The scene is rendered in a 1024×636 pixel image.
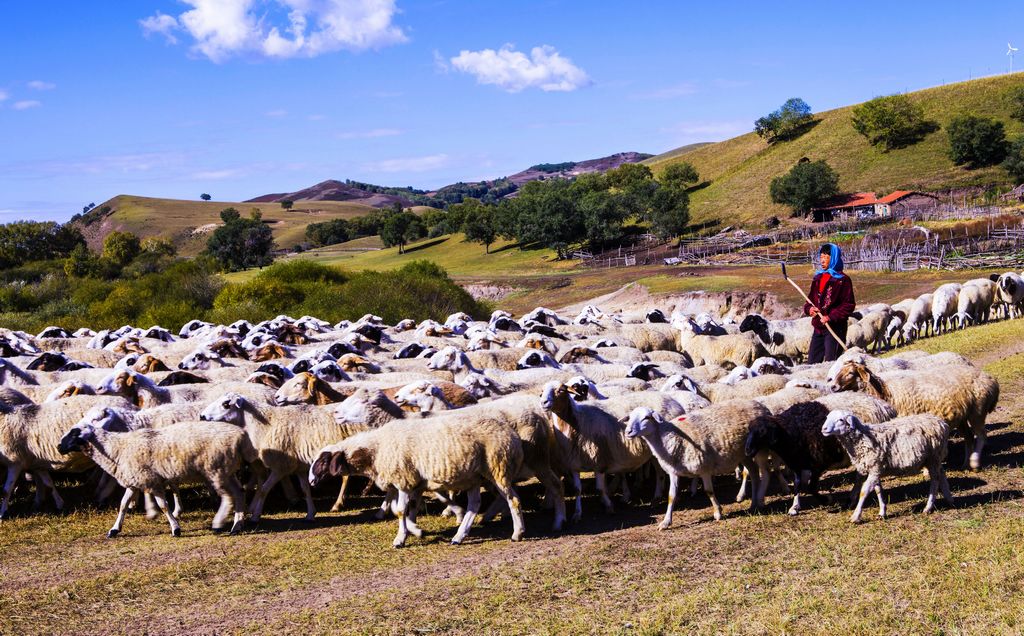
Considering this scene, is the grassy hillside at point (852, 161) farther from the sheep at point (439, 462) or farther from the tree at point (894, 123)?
the sheep at point (439, 462)

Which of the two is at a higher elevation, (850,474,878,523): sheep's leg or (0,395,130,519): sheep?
(0,395,130,519): sheep

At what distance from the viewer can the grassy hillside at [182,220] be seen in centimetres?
15262

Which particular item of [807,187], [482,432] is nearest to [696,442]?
[482,432]

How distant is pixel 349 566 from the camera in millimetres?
9461

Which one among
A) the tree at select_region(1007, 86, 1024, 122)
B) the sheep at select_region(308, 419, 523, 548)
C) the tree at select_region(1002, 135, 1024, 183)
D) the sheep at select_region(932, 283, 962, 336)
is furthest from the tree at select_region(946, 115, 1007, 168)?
the sheep at select_region(308, 419, 523, 548)

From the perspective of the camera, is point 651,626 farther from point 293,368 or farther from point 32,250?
point 32,250

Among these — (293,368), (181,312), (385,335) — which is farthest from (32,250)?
(293,368)

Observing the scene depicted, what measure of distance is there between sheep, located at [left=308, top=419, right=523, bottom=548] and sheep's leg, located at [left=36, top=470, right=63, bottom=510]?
424cm

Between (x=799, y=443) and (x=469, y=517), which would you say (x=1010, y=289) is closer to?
(x=799, y=443)

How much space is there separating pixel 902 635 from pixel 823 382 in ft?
21.5

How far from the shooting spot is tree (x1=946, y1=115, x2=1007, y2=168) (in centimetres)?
8894

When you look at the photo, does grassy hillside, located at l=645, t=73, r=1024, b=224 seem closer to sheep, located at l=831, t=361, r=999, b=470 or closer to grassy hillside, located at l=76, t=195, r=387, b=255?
grassy hillside, located at l=76, t=195, r=387, b=255

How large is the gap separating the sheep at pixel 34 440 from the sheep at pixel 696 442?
23.1 feet

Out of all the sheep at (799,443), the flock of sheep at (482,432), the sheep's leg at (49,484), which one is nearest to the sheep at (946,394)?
the flock of sheep at (482,432)
